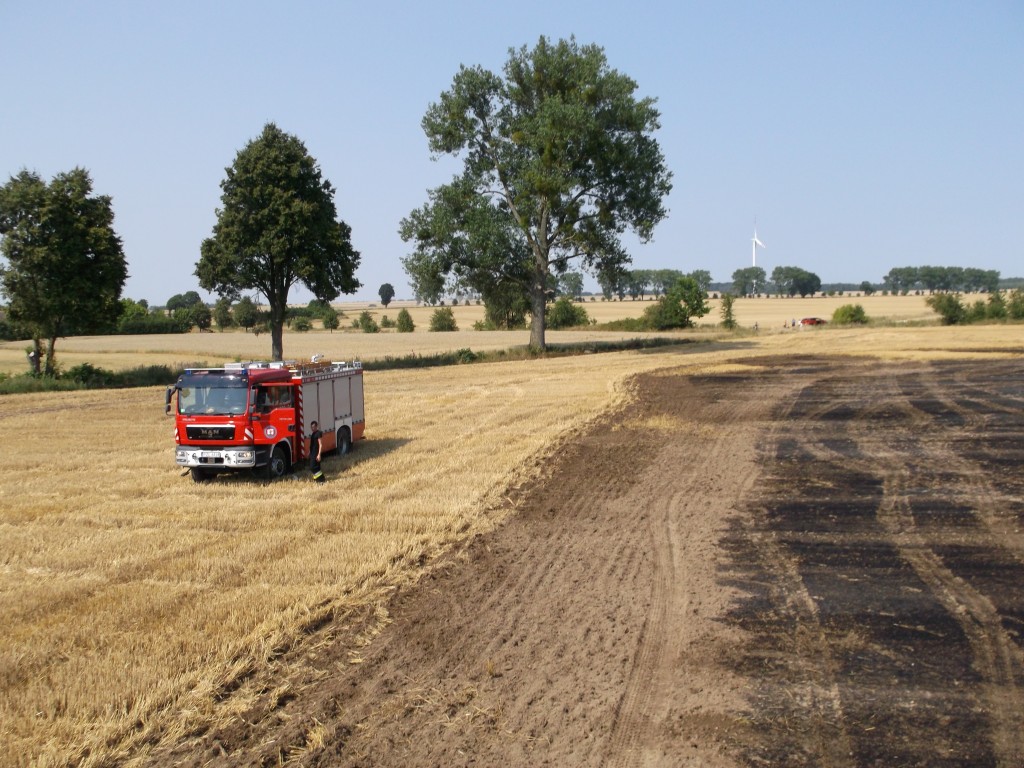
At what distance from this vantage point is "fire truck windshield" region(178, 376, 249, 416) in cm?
1616

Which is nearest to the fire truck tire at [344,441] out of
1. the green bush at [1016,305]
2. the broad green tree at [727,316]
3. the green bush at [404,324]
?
the broad green tree at [727,316]

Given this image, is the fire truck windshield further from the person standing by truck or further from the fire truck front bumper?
the person standing by truck

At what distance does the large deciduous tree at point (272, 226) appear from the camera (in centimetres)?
3975

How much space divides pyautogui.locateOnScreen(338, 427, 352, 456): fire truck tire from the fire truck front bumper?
340 cm

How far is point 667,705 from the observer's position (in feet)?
23.5

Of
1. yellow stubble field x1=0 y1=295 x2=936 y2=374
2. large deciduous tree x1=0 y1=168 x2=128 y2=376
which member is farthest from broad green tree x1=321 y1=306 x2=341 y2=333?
large deciduous tree x1=0 y1=168 x2=128 y2=376

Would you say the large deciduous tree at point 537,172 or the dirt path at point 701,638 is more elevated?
the large deciduous tree at point 537,172

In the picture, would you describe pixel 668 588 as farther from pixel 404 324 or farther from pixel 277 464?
pixel 404 324

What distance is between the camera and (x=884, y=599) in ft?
31.3

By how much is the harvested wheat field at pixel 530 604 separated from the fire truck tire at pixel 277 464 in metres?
0.66

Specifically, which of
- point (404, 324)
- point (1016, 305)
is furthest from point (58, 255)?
point (1016, 305)

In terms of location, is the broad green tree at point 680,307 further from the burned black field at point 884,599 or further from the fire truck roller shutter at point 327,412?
the fire truck roller shutter at point 327,412

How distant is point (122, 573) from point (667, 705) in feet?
23.1

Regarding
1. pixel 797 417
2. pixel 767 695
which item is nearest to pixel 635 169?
pixel 797 417
